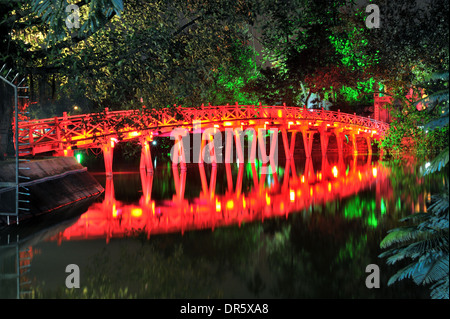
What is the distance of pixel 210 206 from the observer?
20.9m

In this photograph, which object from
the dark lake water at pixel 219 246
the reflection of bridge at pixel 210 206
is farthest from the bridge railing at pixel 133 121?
the dark lake water at pixel 219 246

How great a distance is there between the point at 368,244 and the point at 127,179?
2183 centimetres

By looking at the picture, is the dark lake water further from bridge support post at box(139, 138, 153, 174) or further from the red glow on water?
bridge support post at box(139, 138, 153, 174)

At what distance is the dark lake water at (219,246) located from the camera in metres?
9.68

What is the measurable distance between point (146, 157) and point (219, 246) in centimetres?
2788

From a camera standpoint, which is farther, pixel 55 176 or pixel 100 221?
pixel 55 176

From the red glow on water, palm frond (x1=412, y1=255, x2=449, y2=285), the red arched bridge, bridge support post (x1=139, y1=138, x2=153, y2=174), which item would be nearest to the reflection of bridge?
the red glow on water

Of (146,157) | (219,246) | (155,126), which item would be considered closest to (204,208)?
(219,246)

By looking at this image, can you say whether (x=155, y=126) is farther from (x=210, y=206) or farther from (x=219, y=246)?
(x=219, y=246)

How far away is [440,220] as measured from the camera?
7832 millimetres

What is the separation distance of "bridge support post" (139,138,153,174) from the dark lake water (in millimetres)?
12244

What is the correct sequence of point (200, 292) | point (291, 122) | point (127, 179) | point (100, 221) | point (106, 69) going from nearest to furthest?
point (200, 292)
point (100, 221)
point (106, 69)
point (127, 179)
point (291, 122)
